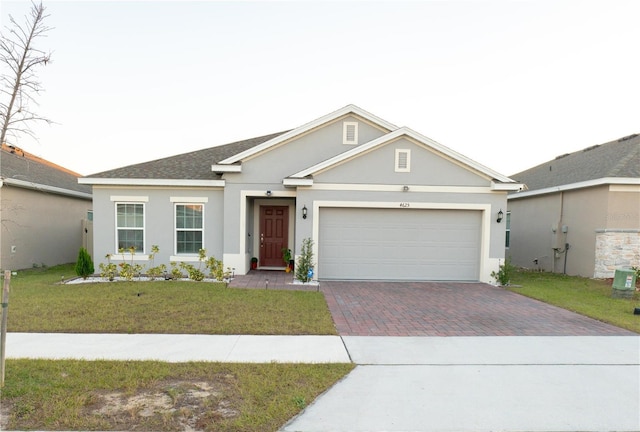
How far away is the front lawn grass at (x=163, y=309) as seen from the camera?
5.46 m

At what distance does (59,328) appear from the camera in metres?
5.32

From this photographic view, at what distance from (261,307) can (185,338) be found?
2005mm

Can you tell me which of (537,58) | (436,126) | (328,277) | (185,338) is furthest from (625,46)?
(185,338)

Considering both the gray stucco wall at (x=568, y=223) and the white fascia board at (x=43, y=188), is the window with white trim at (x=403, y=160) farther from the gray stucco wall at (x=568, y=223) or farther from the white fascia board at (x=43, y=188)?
the white fascia board at (x=43, y=188)

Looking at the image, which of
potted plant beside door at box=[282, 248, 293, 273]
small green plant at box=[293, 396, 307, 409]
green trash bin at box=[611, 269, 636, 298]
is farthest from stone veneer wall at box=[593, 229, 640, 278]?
small green plant at box=[293, 396, 307, 409]

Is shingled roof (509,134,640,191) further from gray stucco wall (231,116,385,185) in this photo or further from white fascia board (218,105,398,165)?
gray stucco wall (231,116,385,185)

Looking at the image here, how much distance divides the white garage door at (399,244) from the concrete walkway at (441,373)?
5.14 meters

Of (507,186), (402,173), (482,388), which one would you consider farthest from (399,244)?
(482,388)

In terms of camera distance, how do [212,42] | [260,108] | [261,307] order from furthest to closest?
[260,108]
[212,42]
[261,307]

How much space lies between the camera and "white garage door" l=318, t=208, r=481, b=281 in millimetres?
10406

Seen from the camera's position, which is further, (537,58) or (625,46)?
(537,58)

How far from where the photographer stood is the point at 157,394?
3.37 m

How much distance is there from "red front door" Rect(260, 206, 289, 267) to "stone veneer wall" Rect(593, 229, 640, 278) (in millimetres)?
11388

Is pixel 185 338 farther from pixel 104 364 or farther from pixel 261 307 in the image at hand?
pixel 261 307
